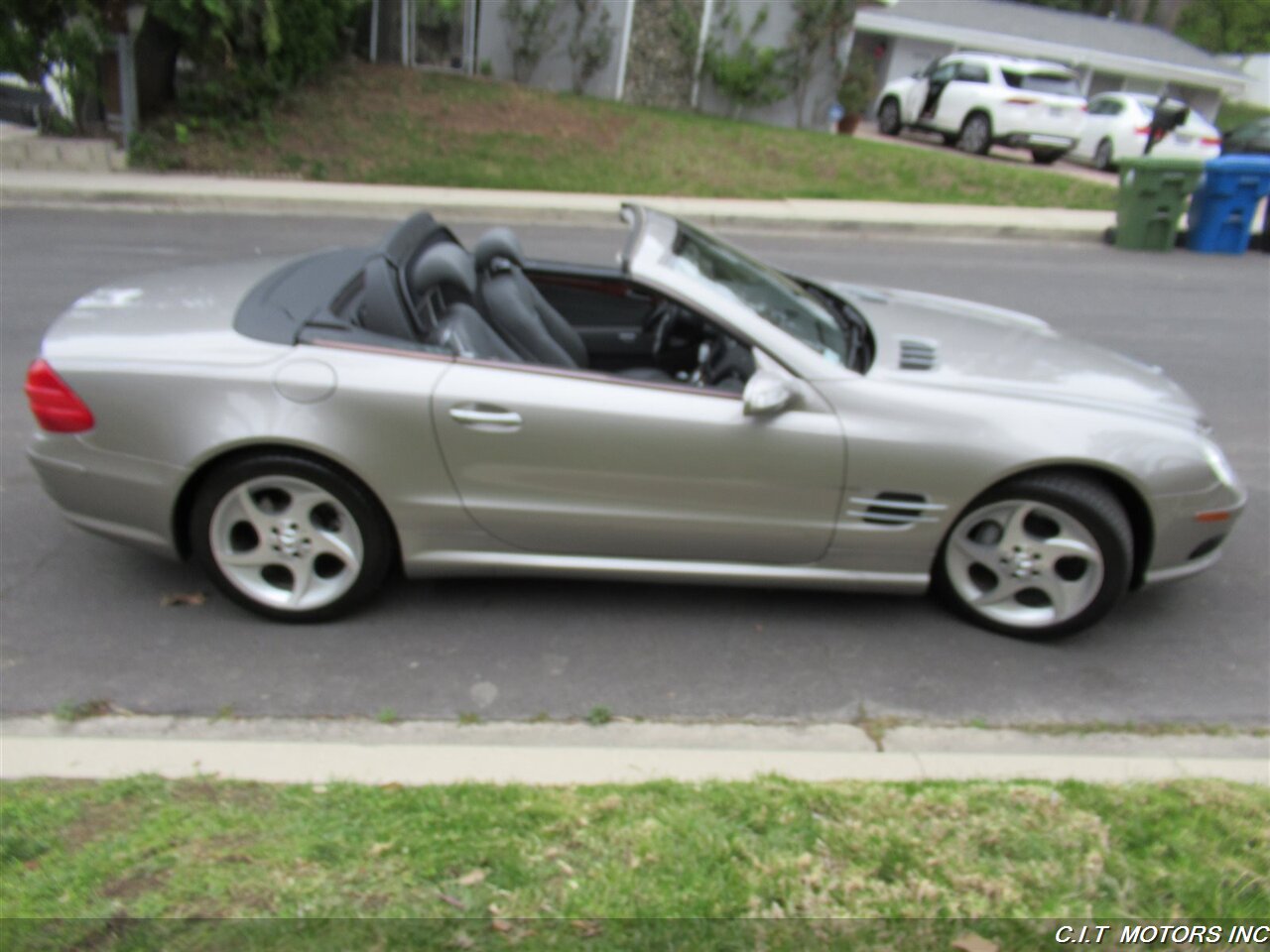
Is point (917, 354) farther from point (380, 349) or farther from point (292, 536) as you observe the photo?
point (292, 536)

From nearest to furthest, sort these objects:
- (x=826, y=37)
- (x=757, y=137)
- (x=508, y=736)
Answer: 1. (x=508, y=736)
2. (x=757, y=137)
3. (x=826, y=37)

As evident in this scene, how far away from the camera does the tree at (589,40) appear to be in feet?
61.0

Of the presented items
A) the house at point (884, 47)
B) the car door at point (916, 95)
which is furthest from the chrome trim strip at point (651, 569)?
the car door at point (916, 95)

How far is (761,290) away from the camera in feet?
13.7

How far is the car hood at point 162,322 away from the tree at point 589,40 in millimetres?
15922

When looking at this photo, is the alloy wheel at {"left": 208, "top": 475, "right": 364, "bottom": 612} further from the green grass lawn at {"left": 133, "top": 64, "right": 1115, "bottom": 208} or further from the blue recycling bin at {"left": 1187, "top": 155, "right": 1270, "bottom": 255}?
the blue recycling bin at {"left": 1187, "top": 155, "right": 1270, "bottom": 255}

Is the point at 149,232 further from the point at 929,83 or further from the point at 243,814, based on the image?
the point at 929,83

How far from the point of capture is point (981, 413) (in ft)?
12.1

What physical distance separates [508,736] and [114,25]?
559 inches

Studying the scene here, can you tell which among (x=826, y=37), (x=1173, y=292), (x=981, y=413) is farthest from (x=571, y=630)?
(x=826, y=37)

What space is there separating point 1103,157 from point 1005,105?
9.51ft

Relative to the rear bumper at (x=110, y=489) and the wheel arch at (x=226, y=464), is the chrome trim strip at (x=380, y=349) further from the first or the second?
the rear bumper at (x=110, y=489)

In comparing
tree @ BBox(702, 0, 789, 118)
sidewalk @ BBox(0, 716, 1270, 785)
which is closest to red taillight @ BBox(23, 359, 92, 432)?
sidewalk @ BBox(0, 716, 1270, 785)

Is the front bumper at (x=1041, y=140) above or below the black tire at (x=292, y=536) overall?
above
